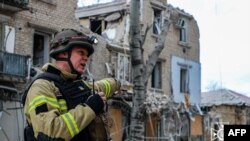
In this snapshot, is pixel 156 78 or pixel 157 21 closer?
pixel 156 78

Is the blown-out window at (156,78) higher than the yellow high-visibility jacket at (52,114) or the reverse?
higher

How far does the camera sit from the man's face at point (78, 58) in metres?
3.00

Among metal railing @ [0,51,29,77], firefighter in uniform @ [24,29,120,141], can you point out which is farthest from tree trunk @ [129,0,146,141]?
firefighter in uniform @ [24,29,120,141]

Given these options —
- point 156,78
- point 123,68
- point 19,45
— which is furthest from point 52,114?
point 156,78

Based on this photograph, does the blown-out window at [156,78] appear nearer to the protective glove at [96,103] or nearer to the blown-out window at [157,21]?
the blown-out window at [157,21]

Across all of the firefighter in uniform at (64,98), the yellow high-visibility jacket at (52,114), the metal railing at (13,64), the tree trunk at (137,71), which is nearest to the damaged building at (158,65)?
the metal railing at (13,64)

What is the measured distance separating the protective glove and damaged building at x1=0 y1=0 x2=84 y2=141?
483 inches

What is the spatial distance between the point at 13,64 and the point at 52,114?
12.6 metres

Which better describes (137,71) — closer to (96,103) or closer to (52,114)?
(96,103)

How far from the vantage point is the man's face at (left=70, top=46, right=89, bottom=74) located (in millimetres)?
2996

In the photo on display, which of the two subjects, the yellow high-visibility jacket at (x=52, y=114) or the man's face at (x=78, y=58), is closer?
the yellow high-visibility jacket at (x=52, y=114)

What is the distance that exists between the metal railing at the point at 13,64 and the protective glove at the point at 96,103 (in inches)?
482

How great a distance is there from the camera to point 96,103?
2.79 meters

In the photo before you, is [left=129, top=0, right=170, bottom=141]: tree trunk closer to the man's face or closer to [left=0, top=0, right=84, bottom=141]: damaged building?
[left=0, top=0, right=84, bottom=141]: damaged building
